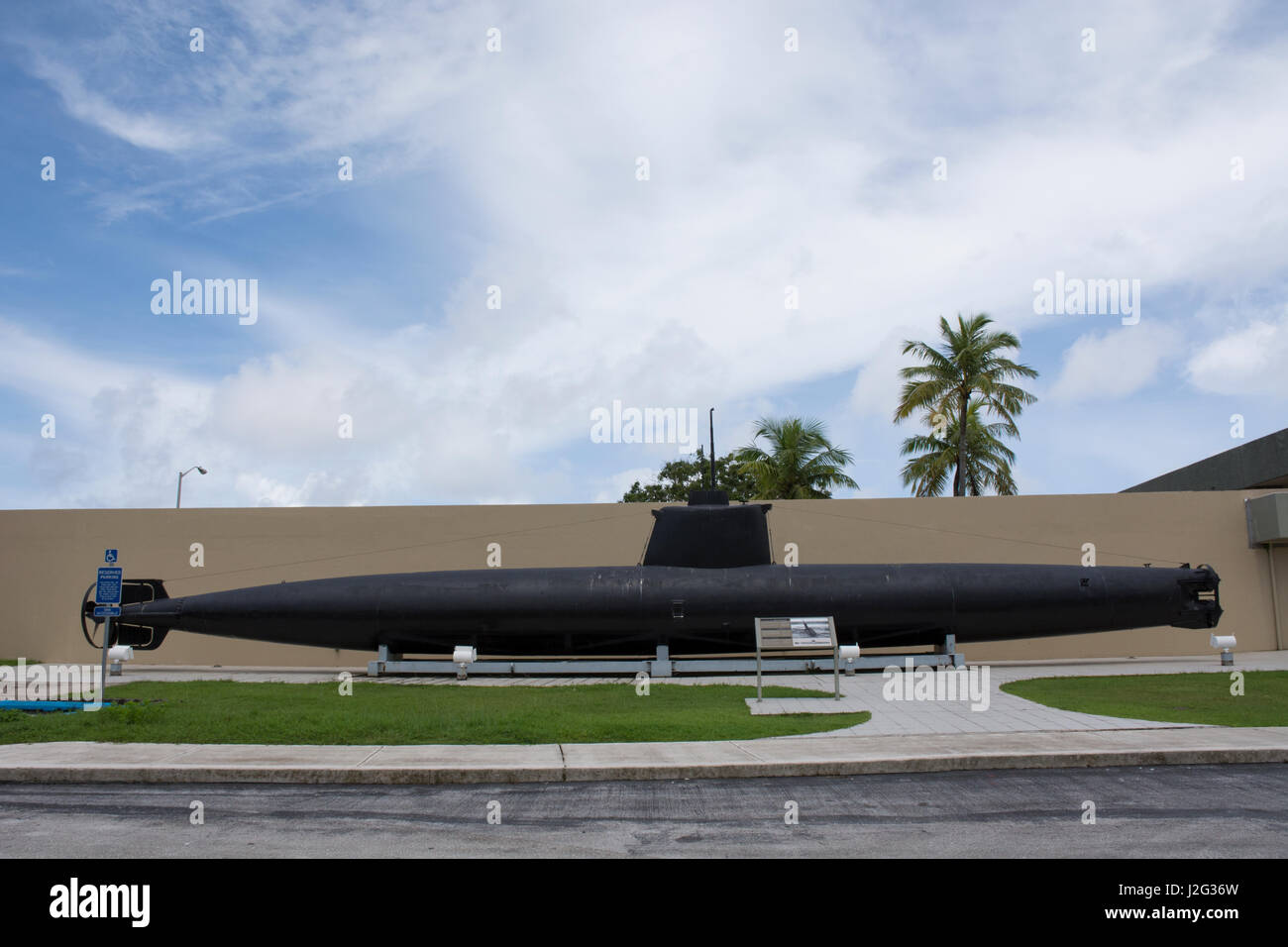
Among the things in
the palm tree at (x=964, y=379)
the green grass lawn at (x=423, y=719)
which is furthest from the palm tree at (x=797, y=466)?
the green grass lawn at (x=423, y=719)

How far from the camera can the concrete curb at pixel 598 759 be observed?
320 inches

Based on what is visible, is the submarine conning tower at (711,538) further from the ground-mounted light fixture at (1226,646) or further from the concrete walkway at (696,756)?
the ground-mounted light fixture at (1226,646)

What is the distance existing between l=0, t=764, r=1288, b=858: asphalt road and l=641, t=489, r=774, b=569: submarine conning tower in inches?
445

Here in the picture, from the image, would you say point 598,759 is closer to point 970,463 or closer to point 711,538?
point 711,538

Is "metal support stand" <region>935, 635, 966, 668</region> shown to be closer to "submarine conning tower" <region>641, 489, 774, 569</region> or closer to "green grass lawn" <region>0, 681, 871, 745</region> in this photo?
"submarine conning tower" <region>641, 489, 774, 569</region>

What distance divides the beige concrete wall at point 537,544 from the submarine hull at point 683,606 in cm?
293

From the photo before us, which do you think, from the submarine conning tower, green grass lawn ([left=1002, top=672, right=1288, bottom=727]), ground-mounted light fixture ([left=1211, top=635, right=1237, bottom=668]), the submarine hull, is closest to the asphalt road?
green grass lawn ([left=1002, top=672, right=1288, bottom=727])

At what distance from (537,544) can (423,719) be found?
11.7 metres

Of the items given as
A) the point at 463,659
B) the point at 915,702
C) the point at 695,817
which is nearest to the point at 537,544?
the point at 463,659

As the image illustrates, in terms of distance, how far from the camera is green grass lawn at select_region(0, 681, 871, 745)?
32.4ft
